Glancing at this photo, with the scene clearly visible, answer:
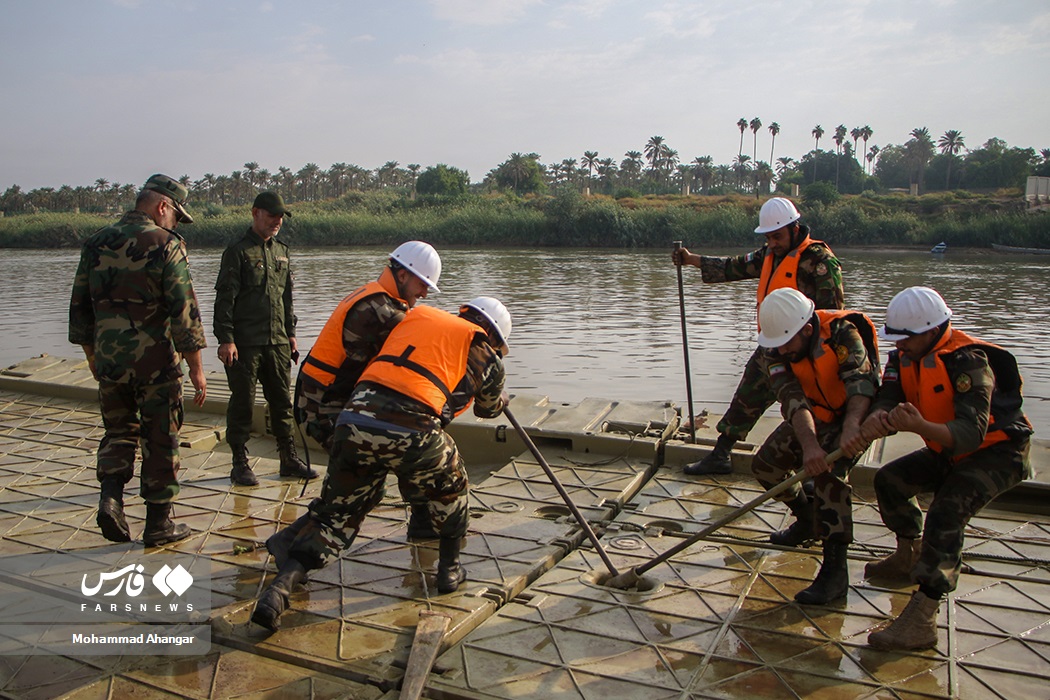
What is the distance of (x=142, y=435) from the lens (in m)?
4.93

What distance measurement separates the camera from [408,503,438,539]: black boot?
16.4 ft

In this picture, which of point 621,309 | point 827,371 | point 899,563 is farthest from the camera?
point 621,309

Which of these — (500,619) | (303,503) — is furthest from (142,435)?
(500,619)

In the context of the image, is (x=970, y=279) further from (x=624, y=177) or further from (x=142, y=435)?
(x=624, y=177)

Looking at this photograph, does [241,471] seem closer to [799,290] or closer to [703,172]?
[799,290]

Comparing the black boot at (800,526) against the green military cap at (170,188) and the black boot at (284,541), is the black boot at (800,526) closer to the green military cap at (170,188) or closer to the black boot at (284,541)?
the black boot at (284,541)

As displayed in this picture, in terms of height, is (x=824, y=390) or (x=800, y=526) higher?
(x=824, y=390)

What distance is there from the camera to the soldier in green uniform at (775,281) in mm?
5582

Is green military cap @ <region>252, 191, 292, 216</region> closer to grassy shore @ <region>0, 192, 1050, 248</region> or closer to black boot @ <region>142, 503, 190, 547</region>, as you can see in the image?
black boot @ <region>142, 503, 190, 547</region>

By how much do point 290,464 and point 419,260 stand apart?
2481 mm

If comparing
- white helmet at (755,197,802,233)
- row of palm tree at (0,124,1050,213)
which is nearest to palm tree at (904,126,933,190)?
row of palm tree at (0,124,1050,213)

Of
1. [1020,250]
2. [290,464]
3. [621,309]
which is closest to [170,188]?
[290,464]

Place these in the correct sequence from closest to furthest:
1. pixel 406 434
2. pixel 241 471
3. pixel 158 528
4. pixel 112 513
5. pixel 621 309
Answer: pixel 406 434
pixel 112 513
pixel 158 528
pixel 241 471
pixel 621 309

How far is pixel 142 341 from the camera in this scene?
482 cm
